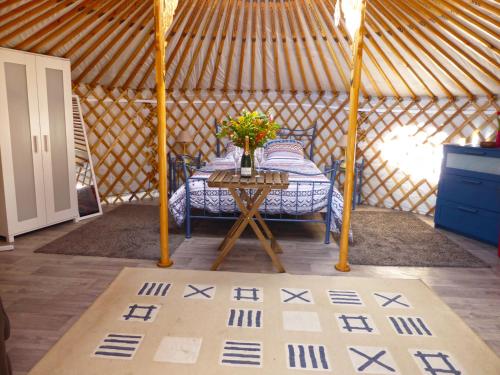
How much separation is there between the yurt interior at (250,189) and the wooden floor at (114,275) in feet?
0.06

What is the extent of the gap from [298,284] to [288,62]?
3.29 m

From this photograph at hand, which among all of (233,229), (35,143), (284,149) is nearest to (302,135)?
(284,149)

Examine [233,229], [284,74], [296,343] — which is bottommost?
[296,343]

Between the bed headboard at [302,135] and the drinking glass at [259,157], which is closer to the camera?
the drinking glass at [259,157]

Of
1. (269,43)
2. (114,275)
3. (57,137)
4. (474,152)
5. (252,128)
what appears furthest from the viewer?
(269,43)

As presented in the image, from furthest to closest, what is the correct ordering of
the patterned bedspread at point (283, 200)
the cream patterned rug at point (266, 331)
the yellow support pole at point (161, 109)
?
the patterned bedspread at point (283, 200) < the yellow support pole at point (161, 109) < the cream patterned rug at point (266, 331)

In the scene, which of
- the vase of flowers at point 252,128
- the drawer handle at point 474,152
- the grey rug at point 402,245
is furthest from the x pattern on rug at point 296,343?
the drawer handle at point 474,152

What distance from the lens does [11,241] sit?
145 inches

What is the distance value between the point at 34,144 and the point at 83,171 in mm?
1011

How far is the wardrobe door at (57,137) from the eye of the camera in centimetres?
394

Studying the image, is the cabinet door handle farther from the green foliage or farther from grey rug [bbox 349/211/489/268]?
grey rug [bbox 349/211/489/268]

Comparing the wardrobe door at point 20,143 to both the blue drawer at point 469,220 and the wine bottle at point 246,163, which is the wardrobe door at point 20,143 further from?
the blue drawer at point 469,220

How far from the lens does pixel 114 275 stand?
2.94 metres

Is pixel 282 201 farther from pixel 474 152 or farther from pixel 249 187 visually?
pixel 474 152
